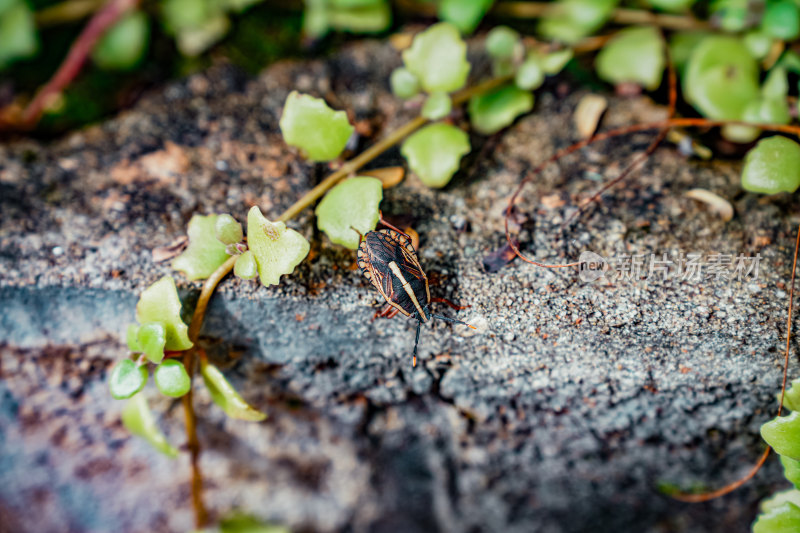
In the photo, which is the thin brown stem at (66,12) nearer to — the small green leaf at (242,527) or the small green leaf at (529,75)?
the small green leaf at (529,75)

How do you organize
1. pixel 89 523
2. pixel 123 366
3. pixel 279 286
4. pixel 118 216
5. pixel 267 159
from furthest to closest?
pixel 89 523, pixel 267 159, pixel 118 216, pixel 279 286, pixel 123 366

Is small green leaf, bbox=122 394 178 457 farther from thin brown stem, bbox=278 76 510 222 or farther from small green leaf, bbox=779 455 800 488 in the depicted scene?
small green leaf, bbox=779 455 800 488

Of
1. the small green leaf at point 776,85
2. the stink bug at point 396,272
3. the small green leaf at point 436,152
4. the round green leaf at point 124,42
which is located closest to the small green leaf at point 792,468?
the stink bug at point 396,272

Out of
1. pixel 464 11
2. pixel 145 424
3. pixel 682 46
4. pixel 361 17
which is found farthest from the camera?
pixel 361 17

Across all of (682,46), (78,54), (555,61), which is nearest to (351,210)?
(555,61)

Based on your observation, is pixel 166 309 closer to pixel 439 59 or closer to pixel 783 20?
pixel 439 59

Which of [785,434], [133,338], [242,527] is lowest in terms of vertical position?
[785,434]

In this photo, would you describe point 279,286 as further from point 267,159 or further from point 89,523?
point 89,523

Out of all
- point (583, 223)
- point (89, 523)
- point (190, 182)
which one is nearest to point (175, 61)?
point (190, 182)
